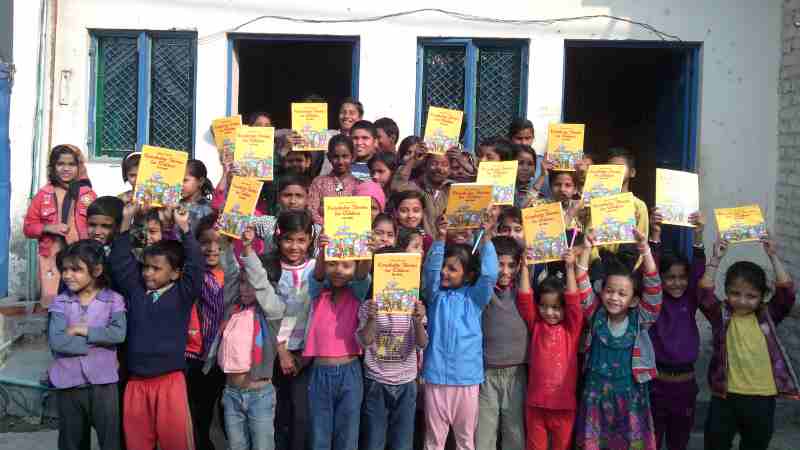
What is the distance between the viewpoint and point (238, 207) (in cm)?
440

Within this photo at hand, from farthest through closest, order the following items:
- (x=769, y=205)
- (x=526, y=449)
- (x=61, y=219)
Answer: (x=769, y=205)
(x=61, y=219)
(x=526, y=449)

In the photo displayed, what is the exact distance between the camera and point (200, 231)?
4707mm

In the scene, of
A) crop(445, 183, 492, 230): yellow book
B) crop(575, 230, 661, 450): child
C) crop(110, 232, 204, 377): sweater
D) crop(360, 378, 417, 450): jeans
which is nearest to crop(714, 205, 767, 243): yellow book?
crop(575, 230, 661, 450): child

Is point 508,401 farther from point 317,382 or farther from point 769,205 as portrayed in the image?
point 769,205

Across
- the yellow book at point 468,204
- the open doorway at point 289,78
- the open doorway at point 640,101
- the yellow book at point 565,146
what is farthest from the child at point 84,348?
the open doorway at point 289,78

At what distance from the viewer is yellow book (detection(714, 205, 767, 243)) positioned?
15.3 feet

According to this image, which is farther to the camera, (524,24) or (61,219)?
(524,24)

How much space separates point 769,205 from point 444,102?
110 inches

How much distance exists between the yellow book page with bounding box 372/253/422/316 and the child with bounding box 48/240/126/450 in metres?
1.34

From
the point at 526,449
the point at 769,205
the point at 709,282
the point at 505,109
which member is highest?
the point at 505,109

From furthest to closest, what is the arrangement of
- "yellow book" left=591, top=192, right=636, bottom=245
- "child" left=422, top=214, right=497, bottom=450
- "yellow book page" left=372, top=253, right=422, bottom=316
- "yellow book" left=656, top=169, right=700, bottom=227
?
1. "yellow book" left=656, top=169, right=700, bottom=227
2. "yellow book" left=591, top=192, right=636, bottom=245
3. "child" left=422, top=214, right=497, bottom=450
4. "yellow book page" left=372, top=253, right=422, bottom=316

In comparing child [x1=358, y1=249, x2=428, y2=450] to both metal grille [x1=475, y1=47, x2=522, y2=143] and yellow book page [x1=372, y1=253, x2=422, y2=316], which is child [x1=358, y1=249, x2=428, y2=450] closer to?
yellow book page [x1=372, y1=253, x2=422, y2=316]

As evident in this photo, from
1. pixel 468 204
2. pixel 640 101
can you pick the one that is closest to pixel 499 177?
pixel 468 204

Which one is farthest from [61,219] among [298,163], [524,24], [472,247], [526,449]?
[524,24]
